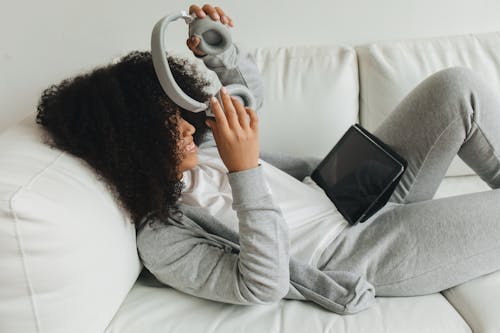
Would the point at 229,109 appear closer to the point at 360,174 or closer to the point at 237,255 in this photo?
the point at 237,255

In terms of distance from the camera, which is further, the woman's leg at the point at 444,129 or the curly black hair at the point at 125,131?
the woman's leg at the point at 444,129

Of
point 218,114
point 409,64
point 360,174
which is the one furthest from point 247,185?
point 409,64

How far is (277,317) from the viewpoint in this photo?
2.79ft

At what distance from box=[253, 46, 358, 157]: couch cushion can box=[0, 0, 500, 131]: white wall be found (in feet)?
0.48

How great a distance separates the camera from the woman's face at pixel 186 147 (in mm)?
894

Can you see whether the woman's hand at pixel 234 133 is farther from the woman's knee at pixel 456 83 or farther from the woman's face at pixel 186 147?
the woman's knee at pixel 456 83

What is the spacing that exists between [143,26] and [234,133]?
2.54 ft

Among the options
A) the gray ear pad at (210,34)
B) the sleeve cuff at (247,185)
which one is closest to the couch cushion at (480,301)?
the sleeve cuff at (247,185)

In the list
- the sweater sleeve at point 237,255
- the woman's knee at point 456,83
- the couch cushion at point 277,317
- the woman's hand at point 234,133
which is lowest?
the couch cushion at point 277,317

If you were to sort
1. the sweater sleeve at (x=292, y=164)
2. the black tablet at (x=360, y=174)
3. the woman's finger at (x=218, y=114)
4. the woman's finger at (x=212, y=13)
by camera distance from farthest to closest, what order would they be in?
the sweater sleeve at (x=292, y=164) < the black tablet at (x=360, y=174) < the woman's finger at (x=212, y=13) < the woman's finger at (x=218, y=114)

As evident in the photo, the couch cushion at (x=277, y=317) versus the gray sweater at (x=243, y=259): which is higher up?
the gray sweater at (x=243, y=259)

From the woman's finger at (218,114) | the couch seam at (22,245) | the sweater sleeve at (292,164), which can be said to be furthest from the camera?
the sweater sleeve at (292,164)

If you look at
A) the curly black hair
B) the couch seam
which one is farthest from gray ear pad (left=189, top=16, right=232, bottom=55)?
the couch seam

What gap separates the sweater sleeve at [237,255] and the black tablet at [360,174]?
255 millimetres
